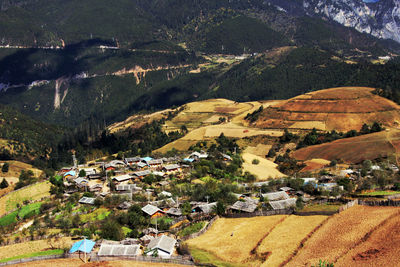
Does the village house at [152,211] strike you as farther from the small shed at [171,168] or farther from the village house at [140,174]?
the small shed at [171,168]

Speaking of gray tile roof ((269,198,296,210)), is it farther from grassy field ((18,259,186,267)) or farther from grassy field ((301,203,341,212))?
grassy field ((18,259,186,267))

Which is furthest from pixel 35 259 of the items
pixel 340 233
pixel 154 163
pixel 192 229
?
pixel 154 163

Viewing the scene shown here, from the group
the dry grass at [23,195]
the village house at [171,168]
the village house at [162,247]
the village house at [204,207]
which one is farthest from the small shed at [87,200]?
the village house at [162,247]

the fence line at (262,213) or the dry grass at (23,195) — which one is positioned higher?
the fence line at (262,213)

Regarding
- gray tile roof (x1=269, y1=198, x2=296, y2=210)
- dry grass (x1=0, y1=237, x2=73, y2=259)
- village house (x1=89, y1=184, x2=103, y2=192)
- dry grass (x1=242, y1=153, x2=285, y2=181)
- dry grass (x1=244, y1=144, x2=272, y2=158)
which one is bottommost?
village house (x1=89, y1=184, x2=103, y2=192)

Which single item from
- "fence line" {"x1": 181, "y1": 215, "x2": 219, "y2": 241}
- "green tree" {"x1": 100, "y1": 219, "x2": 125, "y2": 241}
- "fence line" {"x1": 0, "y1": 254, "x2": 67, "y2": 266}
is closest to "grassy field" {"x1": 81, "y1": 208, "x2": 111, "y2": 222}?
"green tree" {"x1": 100, "y1": 219, "x2": 125, "y2": 241}
